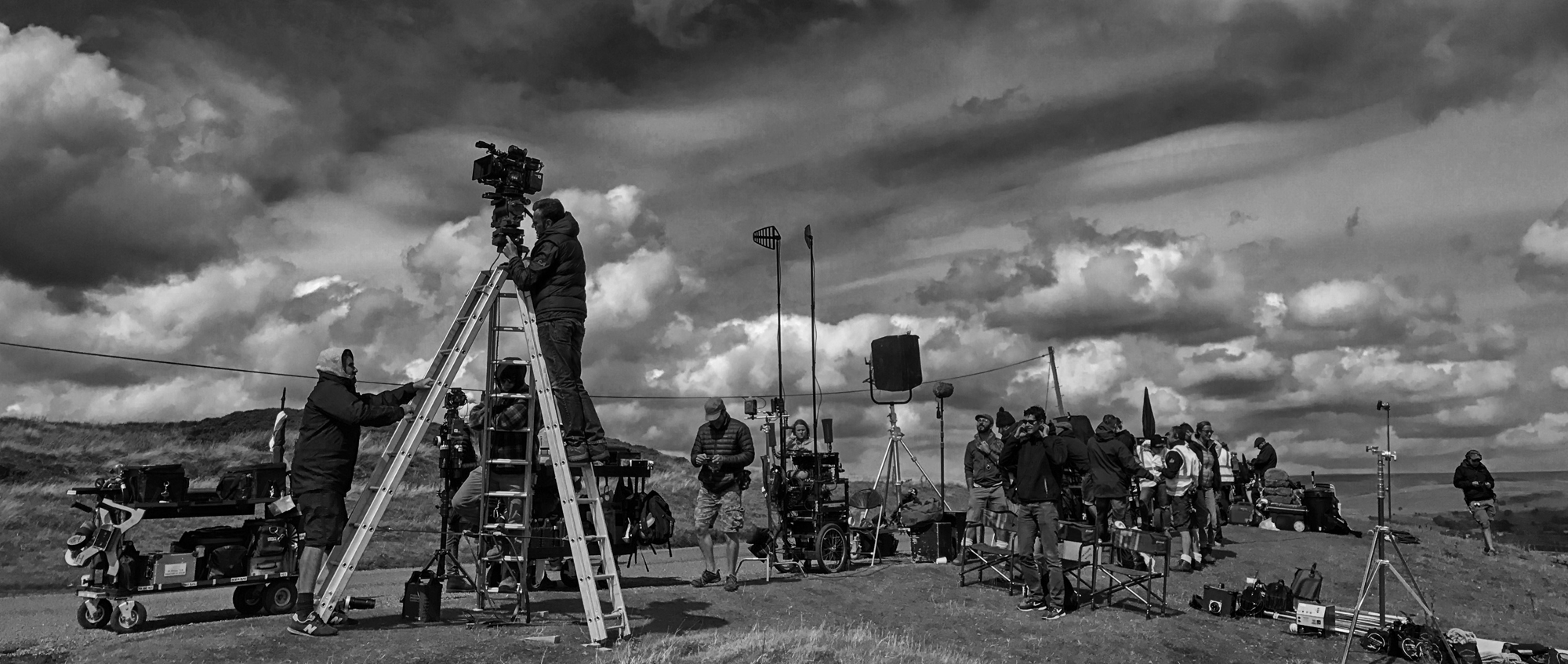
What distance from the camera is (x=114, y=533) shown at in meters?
9.98

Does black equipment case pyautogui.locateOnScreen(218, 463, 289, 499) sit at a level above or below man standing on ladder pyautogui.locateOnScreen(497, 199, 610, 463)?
below

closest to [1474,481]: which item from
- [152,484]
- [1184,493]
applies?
[1184,493]

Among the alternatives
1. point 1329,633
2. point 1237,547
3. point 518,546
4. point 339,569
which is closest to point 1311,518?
point 1237,547

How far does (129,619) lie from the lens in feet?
31.9

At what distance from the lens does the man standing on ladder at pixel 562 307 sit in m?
9.42

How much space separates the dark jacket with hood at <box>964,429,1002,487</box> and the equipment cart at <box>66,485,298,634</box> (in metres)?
8.88

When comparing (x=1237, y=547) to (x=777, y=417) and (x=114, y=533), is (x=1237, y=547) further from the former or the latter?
(x=114, y=533)

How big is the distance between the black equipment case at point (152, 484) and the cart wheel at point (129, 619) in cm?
105

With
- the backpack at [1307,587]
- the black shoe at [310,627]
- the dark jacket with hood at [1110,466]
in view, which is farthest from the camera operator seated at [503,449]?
the backpack at [1307,587]

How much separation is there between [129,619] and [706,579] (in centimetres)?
609

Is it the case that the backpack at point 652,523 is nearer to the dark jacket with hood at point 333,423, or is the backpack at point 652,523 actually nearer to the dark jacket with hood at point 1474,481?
the dark jacket with hood at point 333,423

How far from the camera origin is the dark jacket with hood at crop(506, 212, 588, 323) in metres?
9.48

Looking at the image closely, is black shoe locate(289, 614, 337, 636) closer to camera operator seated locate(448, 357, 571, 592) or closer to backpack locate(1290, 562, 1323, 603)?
camera operator seated locate(448, 357, 571, 592)

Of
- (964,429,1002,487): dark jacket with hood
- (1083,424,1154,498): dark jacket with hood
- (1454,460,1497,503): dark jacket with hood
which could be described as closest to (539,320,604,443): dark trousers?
(964,429,1002,487): dark jacket with hood
